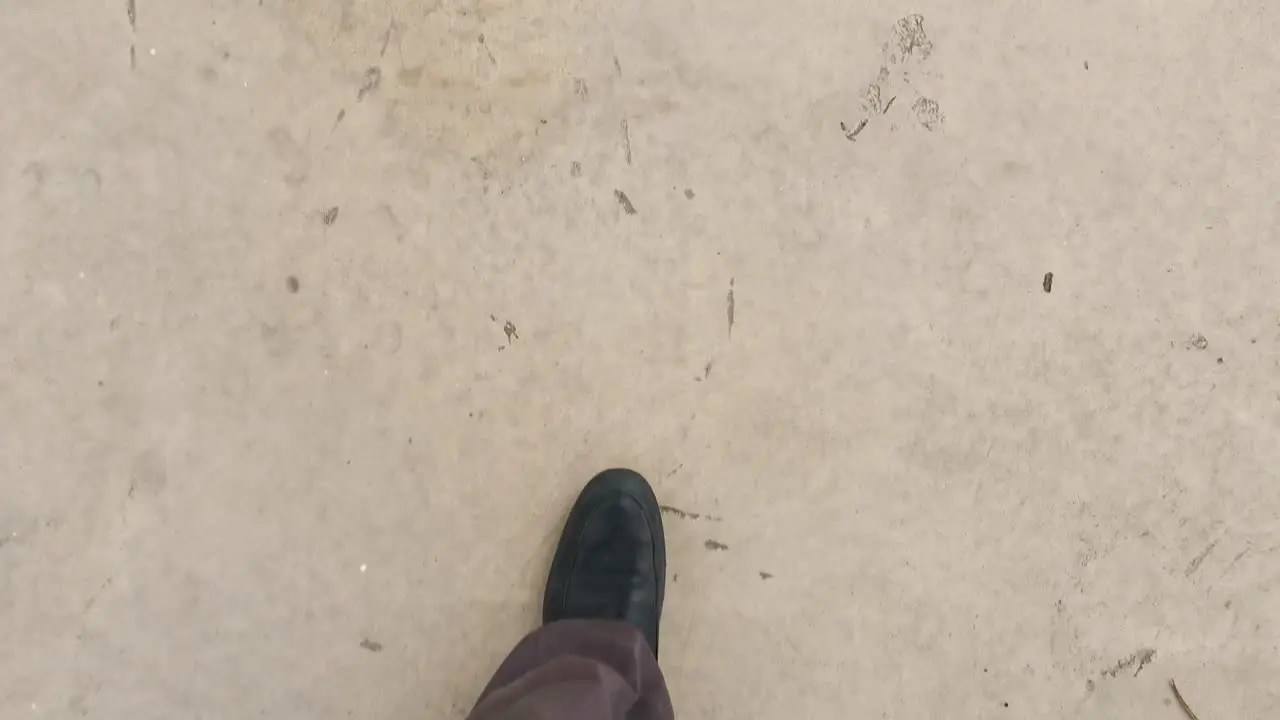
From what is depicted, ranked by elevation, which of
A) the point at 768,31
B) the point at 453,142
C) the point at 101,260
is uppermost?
the point at 768,31

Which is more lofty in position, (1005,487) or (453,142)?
(453,142)

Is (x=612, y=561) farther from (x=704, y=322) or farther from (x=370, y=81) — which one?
(x=370, y=81)

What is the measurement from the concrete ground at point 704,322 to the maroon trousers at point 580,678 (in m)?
0.07

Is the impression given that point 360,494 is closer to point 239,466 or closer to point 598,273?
point 239,466

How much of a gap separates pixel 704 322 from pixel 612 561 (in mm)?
255

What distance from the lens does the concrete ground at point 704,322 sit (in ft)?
2.76

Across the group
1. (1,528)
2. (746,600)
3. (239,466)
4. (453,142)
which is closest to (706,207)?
(453,142)

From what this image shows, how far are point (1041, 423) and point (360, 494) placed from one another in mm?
682

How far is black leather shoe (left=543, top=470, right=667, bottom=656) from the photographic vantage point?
2.74 feet

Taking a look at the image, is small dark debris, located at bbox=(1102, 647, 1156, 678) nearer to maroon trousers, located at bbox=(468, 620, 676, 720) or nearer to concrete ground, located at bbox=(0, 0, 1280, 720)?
concrete ground, located at bbox=(0, 0, 1280, 720)

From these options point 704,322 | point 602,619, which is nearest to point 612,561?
point 602,619

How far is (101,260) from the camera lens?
2.75 ft

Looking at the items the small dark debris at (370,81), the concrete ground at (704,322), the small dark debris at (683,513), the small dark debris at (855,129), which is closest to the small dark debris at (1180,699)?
the concrete ground at (704,322)

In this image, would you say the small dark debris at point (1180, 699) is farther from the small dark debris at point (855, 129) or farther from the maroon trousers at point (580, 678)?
the small dark debris at point (855, 129)
